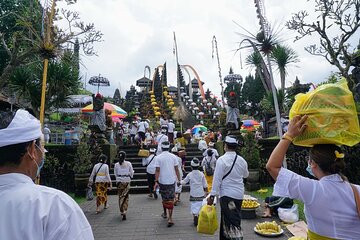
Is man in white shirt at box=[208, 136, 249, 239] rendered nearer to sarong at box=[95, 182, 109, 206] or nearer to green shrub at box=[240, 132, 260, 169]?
sarong at box=[95, 182, 109, 206]

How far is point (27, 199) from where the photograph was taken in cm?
123

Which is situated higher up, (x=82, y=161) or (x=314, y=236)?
(x=82, y=161)

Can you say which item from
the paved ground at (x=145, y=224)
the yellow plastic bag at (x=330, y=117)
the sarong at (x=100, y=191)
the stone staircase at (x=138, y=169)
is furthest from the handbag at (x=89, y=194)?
the yellow plastic bag at (x=330, y=117)

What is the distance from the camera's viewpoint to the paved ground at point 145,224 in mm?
6036

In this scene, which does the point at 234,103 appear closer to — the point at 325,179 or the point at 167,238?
the point at 167,238

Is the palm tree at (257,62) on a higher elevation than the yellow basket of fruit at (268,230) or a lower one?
higher

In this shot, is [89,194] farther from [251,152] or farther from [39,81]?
[251,152]

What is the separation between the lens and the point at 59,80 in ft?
36.3

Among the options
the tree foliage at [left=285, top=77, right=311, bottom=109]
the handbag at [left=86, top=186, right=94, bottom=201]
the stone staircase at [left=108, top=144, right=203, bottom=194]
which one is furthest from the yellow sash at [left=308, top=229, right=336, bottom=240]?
the tree foliage at [left=285, top=77, right=311, bottom=109]

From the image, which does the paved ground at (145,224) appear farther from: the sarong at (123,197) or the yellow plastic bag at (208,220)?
the yellow plastic bag at (208,220)

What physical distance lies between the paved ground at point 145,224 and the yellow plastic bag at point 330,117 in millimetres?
4333

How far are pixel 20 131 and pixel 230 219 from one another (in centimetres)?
372

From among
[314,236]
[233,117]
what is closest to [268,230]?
[314,236]

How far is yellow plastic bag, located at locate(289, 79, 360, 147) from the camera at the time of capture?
6.25 ft
